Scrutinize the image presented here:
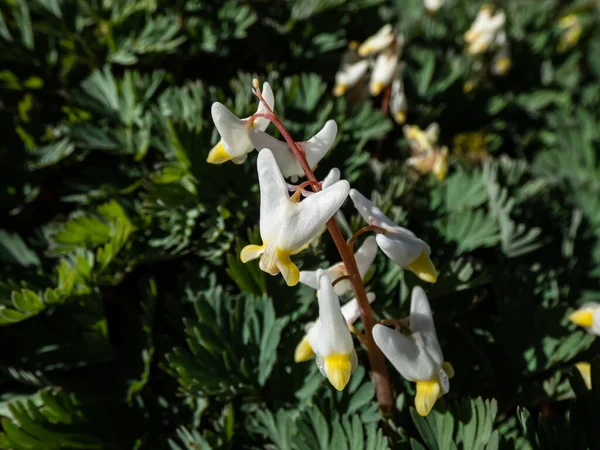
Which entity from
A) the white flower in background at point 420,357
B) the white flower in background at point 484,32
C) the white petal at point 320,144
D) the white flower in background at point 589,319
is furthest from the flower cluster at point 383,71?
the white flower in background at point 420,357

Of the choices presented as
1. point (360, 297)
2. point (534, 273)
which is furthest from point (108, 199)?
point (534, 273)

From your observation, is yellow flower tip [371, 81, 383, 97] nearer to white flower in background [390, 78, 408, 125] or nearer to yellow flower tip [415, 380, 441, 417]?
white flower in background [390, 78, 408, 125]

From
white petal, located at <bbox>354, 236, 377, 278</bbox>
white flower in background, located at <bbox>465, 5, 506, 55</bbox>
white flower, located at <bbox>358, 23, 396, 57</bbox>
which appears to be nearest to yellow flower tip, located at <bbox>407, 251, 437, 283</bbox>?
white petal, located at <bbox>354, 236, 377, 278</bbox>

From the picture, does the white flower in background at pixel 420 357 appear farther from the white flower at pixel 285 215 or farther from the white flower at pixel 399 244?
the white flower at pixel 285 215

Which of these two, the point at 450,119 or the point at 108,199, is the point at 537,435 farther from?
the point at 450,119

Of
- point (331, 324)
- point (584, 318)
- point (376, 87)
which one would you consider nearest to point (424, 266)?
point (331, 324)

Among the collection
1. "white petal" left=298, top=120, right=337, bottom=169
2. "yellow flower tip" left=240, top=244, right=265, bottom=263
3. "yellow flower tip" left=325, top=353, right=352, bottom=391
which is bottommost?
"yellow flower tip" left=325, top=353, right=352, bottom=391
